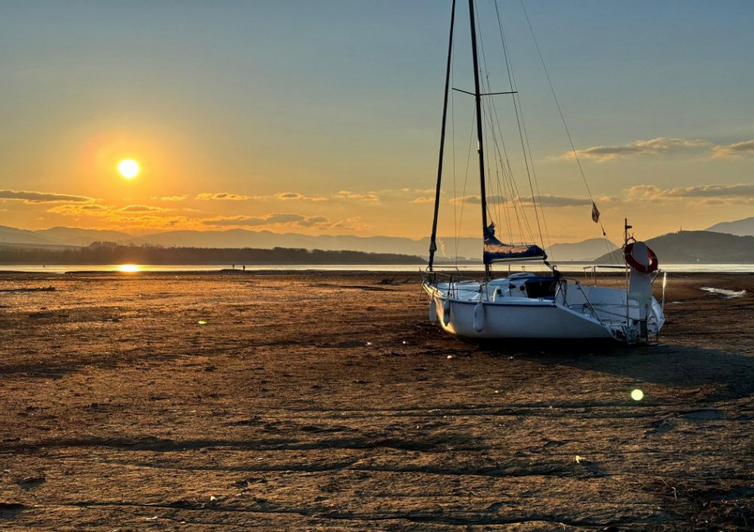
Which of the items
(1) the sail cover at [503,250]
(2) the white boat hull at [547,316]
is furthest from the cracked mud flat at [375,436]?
(1) the sail cover at [503,250]

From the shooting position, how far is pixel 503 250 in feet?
69.1

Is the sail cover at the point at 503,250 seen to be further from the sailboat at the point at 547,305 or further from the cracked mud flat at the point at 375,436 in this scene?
the cracked mud flat at the point at 375,436

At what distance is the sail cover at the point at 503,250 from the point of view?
19873 mm

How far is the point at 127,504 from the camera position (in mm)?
6523

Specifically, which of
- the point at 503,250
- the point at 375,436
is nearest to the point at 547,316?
the point at 503,250

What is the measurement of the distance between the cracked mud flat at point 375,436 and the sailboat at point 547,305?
53cm

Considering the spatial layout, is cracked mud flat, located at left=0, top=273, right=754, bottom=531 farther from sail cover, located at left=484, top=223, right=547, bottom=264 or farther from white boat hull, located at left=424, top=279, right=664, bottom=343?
sail cover, located at left=484, top=223, right=547, bottom=264

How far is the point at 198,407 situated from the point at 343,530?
18.3 feet

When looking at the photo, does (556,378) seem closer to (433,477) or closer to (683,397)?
(683,397)

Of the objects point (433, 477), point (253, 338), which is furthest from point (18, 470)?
point (253, 338)

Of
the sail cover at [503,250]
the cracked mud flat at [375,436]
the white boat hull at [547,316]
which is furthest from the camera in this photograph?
the sail cover at [503,250]

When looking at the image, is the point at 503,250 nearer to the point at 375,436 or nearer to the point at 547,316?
the point at 547,316

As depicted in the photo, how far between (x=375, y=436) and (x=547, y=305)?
29.3ft

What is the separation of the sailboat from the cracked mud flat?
1.74ft
